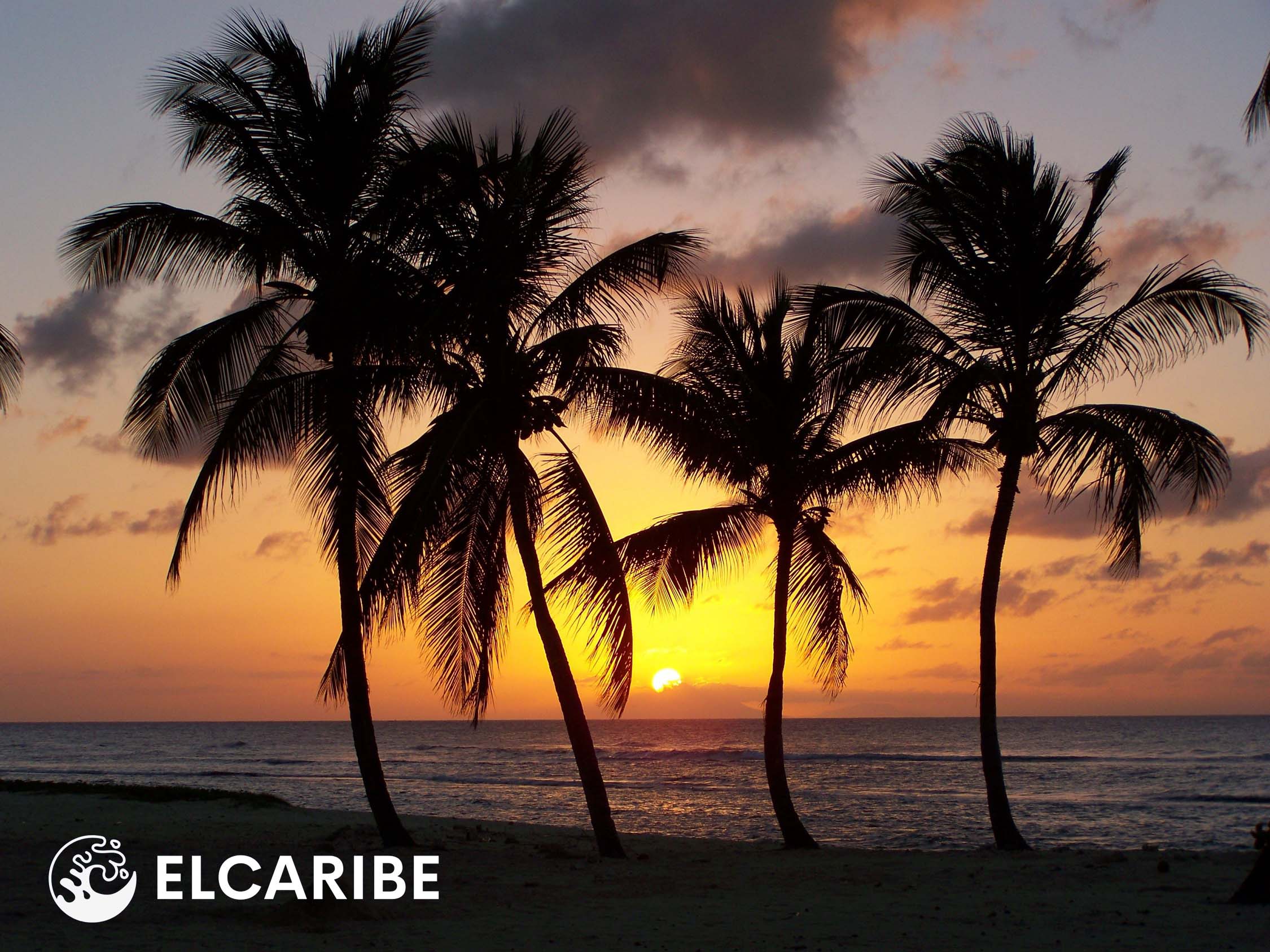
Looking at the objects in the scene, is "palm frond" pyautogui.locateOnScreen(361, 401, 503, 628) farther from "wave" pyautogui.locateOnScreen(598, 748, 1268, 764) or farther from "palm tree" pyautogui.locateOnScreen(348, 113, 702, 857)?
"wave" pyautogui.locateOnScreen(598, 748, 1268, 764)

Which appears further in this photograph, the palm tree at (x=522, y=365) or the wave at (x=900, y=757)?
the wave at (x=900, y=757)

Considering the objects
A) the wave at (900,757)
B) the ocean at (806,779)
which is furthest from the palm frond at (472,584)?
the wave at (900,757)

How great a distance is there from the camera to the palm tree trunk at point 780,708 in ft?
48.3

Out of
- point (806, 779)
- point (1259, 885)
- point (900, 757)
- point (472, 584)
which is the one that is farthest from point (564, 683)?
point (900, 757)

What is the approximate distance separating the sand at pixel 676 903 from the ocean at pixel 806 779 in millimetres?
11470

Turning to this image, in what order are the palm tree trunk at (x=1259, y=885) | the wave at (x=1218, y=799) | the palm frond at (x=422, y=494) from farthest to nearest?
→ 1. the wave at (x=1218, y=799)
2. the palm frond at (x=422, y=494)
3. the palm tree trunk at (x=1259, y=885)

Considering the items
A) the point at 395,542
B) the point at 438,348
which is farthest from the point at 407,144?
the point at 395,542

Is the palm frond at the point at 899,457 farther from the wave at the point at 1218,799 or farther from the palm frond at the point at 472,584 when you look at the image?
the wave at the point at 1218,799

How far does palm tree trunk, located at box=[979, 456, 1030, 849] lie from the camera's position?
12.9 metres

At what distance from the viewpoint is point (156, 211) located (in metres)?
11.9

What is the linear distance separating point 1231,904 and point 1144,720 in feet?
503

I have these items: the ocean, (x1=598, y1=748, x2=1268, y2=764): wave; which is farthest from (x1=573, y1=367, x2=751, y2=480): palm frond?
(x1=598, y1=748, x2=1268, y2=764): wave

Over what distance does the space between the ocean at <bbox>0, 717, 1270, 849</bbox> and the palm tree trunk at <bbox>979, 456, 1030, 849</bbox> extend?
9970 mm

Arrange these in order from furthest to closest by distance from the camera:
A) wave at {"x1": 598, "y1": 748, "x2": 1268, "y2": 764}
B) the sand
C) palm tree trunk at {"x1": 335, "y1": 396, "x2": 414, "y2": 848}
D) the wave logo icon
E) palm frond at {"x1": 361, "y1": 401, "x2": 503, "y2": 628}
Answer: wave at {"x1": 598, "y1": 748, "x2": 1268, "y2": 764} < palm tree trunk at {"x1": 335, "y1": 396, "x2": 414, "y2": 848} < palm frond at {"x1": 361, "y1": 401, "x2": 503, "y2": 628} < the wave logo icon < the sand
